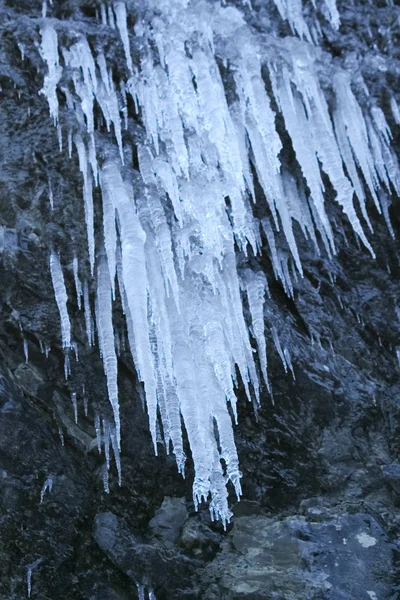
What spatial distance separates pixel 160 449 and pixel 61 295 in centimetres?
132

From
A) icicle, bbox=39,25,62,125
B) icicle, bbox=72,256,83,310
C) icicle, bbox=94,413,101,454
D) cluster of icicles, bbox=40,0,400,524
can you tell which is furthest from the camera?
icicle, bbox=39,25,62,125

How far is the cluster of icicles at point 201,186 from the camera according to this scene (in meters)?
5.15

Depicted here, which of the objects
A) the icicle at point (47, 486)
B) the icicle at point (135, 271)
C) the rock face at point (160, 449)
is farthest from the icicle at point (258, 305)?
the icicle at point (47, 486)

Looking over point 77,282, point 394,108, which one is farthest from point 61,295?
point 394,108

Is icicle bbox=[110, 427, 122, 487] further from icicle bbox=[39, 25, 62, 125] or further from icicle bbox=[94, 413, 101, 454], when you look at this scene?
icicle bbox=[39, 25, 62, 125]

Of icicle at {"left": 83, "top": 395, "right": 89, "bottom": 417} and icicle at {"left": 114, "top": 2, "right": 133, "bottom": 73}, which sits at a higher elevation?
icicle at {"left": 114, "top": 2, "right": 133, "bottom": 73}

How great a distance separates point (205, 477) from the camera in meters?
4.88

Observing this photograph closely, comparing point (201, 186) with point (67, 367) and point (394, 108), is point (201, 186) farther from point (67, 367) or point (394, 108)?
point (394, 108)

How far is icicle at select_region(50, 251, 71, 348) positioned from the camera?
5.27 metres

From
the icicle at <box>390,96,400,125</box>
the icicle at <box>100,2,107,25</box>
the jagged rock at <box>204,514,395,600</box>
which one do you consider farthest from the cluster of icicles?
the jagged rock at <box>204,514,395,600</box>

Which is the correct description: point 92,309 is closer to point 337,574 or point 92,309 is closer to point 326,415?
point 326,415

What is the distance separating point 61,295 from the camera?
5.37 metres

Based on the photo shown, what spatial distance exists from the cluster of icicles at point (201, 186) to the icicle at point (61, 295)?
0.01m

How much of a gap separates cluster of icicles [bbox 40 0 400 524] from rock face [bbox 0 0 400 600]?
0.65 feet
